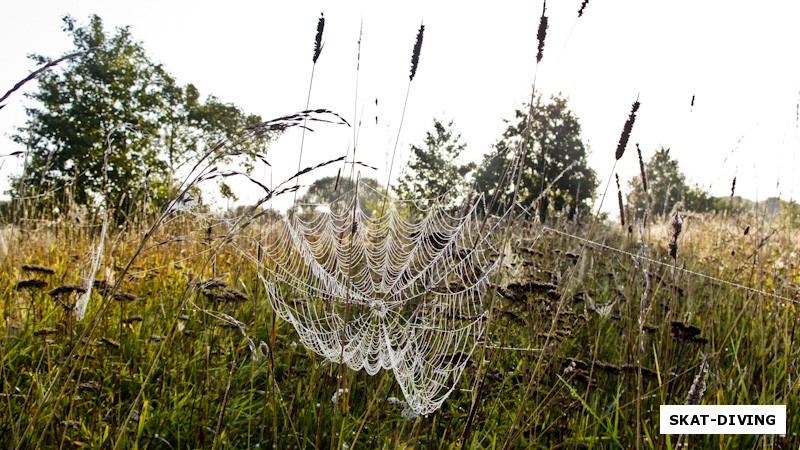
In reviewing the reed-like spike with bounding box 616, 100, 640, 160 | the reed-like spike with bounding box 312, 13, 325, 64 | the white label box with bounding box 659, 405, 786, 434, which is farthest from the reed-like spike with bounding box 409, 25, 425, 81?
the white label box with bounding box 659, 405, 786, 434

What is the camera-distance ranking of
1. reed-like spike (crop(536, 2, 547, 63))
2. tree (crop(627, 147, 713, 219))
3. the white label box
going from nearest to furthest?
reed-like spike (crop(536, 2, 547, 63))
the white label box
tree (crop(627, 147, 713, 219))

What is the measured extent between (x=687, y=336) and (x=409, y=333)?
1.43m

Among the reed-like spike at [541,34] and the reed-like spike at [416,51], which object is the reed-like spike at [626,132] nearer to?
the reed-like spike at [541,34]

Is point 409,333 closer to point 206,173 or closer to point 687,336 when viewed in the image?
point 687,336

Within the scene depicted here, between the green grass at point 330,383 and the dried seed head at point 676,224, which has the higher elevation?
the dried seed head at point 676,224

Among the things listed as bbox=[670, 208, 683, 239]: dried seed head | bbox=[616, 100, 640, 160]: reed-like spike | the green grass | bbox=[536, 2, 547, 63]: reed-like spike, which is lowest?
the green grass

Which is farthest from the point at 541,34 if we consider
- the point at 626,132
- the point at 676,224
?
the point at 676,224

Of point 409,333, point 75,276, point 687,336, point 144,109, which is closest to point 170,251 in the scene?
point 75,276

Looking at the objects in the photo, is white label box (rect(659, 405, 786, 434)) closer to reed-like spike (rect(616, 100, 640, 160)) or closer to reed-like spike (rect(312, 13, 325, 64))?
reed-like spike (rect(616, 100, 640, 160))

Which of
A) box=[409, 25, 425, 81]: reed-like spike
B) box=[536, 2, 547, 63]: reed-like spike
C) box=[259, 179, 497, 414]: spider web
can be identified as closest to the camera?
box=[536, 2, 547, 63]: reed-like spike

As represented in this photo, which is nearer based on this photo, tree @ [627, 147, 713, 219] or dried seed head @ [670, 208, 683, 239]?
dried seed head @ [670, 208, 683, 239]

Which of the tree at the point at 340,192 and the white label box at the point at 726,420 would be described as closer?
the white label box at the point at 726,420

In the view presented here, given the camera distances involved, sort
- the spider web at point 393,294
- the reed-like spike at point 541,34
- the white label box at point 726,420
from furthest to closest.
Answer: the spider web at point 393,294, the white label box at point 726,420, the reed-like spike at point 541,34

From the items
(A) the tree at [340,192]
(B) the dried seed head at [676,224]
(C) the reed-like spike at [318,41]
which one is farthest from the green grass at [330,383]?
(C) the reed-like spike at [318,41]
